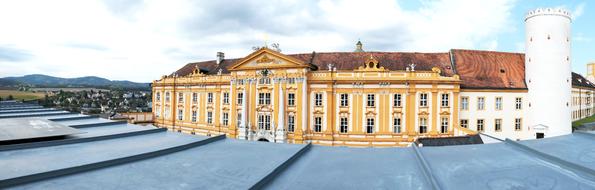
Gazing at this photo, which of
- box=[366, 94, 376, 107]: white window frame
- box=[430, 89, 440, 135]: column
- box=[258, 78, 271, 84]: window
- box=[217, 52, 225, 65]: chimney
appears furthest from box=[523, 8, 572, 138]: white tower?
box=[217, 52, 225, 65]: chimney

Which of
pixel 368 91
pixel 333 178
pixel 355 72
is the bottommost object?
pixel 333 178

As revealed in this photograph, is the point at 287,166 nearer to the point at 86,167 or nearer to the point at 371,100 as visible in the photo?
the point at 86,167


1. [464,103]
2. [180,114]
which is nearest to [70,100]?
[180,114]

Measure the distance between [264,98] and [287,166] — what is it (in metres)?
27.1

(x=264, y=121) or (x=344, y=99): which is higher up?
(x=344, y=99)

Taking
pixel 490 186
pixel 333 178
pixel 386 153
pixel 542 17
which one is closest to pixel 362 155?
pixel 386 153

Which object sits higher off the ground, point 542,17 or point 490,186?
point 542,17

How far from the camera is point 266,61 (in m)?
33.1

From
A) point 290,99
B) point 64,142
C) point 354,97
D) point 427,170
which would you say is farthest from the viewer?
point 290,99

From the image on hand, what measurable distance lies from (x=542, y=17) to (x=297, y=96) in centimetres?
2587

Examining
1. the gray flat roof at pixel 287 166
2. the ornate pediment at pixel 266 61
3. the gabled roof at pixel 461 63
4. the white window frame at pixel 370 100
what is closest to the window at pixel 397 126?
the white window frame at pixel 370 100

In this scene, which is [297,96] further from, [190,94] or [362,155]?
[362,155]

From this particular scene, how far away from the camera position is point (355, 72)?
3142 centimetres

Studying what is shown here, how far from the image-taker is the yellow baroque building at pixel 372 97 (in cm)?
3095
